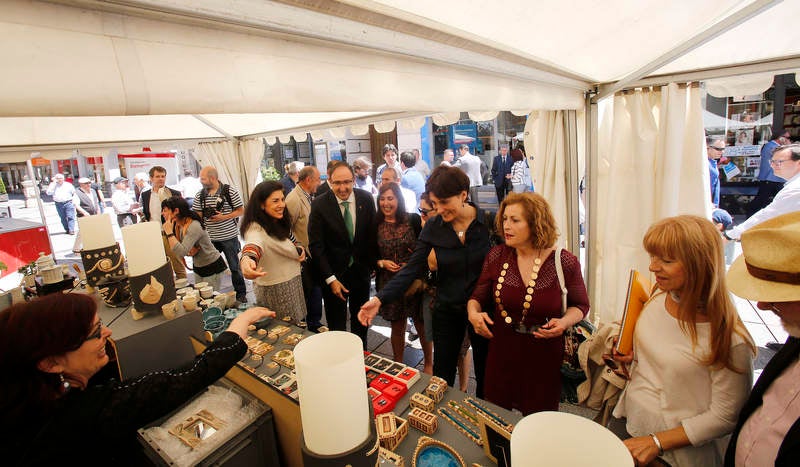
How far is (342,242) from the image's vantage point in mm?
2967

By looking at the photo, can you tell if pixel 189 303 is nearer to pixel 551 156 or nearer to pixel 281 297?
pixel 281 297

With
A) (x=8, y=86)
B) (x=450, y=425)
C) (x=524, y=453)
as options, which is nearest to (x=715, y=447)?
(x=450, y=425)

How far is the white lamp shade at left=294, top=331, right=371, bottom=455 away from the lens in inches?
23.8

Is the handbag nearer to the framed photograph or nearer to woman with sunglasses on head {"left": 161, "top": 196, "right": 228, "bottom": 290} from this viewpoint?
the framed photograph

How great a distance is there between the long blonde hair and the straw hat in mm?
155

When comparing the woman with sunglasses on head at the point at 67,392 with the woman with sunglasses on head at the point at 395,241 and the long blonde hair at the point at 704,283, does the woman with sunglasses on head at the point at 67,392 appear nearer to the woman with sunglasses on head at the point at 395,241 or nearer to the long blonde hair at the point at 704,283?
the long blonde hair at the point at 704,283

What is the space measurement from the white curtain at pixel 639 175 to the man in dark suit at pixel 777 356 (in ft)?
6.21

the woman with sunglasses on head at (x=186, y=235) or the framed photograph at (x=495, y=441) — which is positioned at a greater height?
the woman with sunglasses on head at (x=186, y=235)

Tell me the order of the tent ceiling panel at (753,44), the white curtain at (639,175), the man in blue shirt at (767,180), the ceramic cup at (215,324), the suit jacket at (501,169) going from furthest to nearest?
the suit jacket at (501,169)
the man in blue shirt at (767,180)
the white curtain at (639,175)
the ceramic cup at (215,324)
the tent ceiling panel at (753,44)

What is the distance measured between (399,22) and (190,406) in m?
1.53

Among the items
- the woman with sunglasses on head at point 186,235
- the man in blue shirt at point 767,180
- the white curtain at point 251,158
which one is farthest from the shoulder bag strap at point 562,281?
the man in blue shirt at point 767,180

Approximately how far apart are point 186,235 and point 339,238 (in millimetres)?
1720

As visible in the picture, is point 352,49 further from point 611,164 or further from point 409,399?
point 611,164

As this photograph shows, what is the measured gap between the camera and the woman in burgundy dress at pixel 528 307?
71.3 inches
